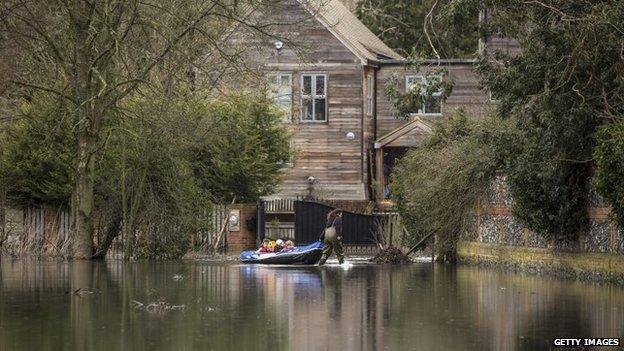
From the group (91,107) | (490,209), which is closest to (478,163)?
(490,209)

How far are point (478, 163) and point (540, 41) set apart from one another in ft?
29.5

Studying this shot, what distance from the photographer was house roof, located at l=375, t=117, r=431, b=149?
59062mm

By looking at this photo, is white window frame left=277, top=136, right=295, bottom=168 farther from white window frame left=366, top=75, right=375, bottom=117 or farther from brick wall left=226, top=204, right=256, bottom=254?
brick wall left=226, top=204, right=256, bottom=254

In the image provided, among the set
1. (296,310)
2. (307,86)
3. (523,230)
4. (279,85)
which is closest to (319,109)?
(307,86)

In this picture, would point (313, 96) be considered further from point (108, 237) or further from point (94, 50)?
point (94, 50)

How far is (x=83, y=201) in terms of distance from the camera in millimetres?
41094

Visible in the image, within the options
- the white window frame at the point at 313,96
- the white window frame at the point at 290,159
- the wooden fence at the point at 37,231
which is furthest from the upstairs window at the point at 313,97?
the wooden fence at the point at 37,231

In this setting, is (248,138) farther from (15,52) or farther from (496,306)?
(496,306)

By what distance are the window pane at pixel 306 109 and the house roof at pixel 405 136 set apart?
11.3ft

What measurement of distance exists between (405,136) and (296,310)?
121 feet

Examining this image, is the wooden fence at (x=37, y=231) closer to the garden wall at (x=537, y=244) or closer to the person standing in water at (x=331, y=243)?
the person standing in water at (x=331, y=243)

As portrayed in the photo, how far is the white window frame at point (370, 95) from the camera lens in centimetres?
6091

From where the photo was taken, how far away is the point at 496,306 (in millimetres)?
24078

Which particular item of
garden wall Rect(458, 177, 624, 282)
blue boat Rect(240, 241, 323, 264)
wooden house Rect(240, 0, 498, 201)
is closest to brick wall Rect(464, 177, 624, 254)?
garden wall Rect(458, 177, 624, 282)
